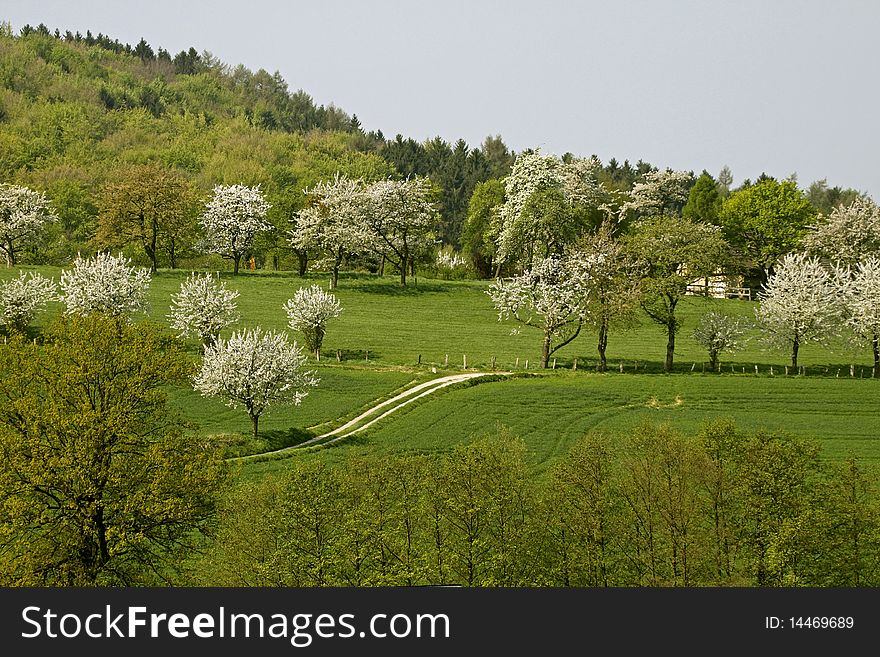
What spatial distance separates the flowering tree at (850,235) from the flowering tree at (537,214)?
27.1 m

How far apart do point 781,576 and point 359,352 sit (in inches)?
1826

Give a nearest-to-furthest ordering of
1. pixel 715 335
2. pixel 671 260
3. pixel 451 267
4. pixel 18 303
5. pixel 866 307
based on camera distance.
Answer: pixel 18 303
pixel 671 260
pixel 715 335
pixel 866 307
pixel 451 267

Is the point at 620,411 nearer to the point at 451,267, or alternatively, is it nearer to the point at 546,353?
the point at 546,353

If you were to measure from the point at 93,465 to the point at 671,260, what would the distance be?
52.2 meters

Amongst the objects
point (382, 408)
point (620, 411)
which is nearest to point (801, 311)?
point (620, 411)

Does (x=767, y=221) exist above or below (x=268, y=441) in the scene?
above

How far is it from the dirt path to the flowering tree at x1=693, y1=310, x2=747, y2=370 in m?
17.5

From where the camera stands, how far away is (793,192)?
117625 millimetres

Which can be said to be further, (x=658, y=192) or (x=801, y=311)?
(x=658, y=192)

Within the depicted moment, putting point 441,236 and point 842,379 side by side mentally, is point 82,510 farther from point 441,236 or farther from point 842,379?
point 441,236

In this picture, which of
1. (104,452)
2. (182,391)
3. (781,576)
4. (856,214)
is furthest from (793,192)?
(104,452)

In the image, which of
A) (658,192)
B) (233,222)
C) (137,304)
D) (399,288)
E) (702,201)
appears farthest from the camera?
(702,201)

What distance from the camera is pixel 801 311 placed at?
79062 millimetres

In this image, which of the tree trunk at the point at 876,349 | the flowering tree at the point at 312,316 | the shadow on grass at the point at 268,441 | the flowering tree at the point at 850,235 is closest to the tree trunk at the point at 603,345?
the flowering tree at the point at 312,316
